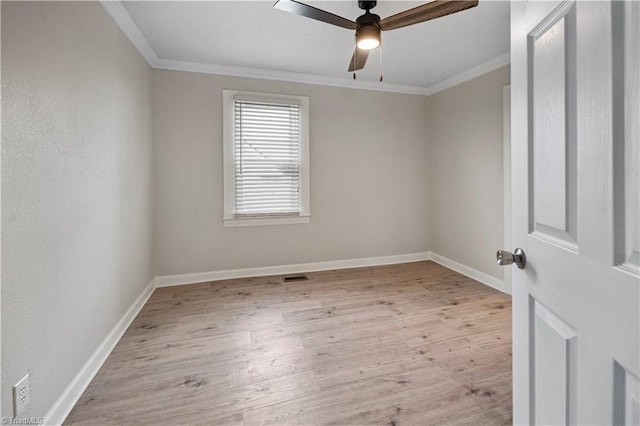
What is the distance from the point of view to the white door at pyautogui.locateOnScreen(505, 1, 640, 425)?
55cm

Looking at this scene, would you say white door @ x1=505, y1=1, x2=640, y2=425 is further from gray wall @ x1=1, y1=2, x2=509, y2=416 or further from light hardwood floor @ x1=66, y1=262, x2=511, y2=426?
gray wall @ x1=1, y1=2, x2=509, y2=416

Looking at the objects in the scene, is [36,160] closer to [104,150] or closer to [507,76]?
[104,150]

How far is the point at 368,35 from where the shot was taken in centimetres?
207

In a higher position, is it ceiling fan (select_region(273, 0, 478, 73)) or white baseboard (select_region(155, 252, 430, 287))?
ceiling fan (select_region(273, 0, 478, 73))

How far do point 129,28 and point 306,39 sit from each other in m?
1.55

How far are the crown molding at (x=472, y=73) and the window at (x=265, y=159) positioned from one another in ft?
6.30

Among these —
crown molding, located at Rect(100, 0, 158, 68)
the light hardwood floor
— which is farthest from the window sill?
crown molding, located at Rect(100, 0, 158, 68)

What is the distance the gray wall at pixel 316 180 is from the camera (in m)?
3.48

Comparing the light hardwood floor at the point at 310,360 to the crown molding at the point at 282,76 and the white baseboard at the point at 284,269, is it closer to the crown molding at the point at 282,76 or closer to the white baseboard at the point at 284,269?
the white baseboard at the point at 284,269

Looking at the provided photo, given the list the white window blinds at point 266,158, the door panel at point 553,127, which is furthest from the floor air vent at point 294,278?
the door panel at point 553,127

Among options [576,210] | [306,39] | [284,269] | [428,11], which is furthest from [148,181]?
[576,210]

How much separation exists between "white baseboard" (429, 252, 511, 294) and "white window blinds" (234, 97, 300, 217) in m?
2.21

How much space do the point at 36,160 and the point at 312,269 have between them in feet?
10.1

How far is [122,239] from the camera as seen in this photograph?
246cm
